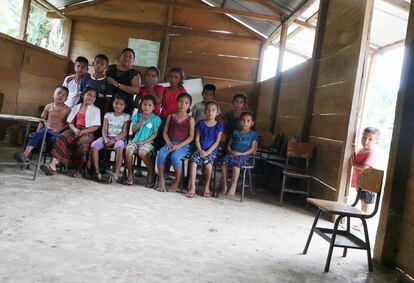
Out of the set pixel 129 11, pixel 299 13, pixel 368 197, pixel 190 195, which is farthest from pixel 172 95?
pixel 129 11

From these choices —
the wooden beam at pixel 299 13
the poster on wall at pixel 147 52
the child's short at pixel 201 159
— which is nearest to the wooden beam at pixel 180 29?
the poster on wall at pixel 147 52

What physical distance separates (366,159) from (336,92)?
93 cm

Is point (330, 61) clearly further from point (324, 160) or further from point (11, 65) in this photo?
point (11, 65)

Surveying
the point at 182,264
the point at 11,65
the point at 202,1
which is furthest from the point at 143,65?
the point at 182,264

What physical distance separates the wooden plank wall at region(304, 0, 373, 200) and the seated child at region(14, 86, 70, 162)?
10.6 ft

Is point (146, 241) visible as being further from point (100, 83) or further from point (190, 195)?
point (100, 83)

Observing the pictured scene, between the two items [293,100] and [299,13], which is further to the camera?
[299,13]

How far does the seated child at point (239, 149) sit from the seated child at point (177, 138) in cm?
54

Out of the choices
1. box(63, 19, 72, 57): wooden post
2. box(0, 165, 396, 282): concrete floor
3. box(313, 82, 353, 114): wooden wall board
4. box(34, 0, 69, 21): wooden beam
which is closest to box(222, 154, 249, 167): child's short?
box(0, 165, 396, 282): concrete floor

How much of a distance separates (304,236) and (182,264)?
141 centimetres

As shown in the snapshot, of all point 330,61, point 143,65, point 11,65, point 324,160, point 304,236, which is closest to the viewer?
point 304,236

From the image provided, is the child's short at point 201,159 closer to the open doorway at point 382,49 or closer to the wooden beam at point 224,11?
the open doorway at point 382,49

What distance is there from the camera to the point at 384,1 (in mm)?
4906

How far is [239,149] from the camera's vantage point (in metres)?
4.66
